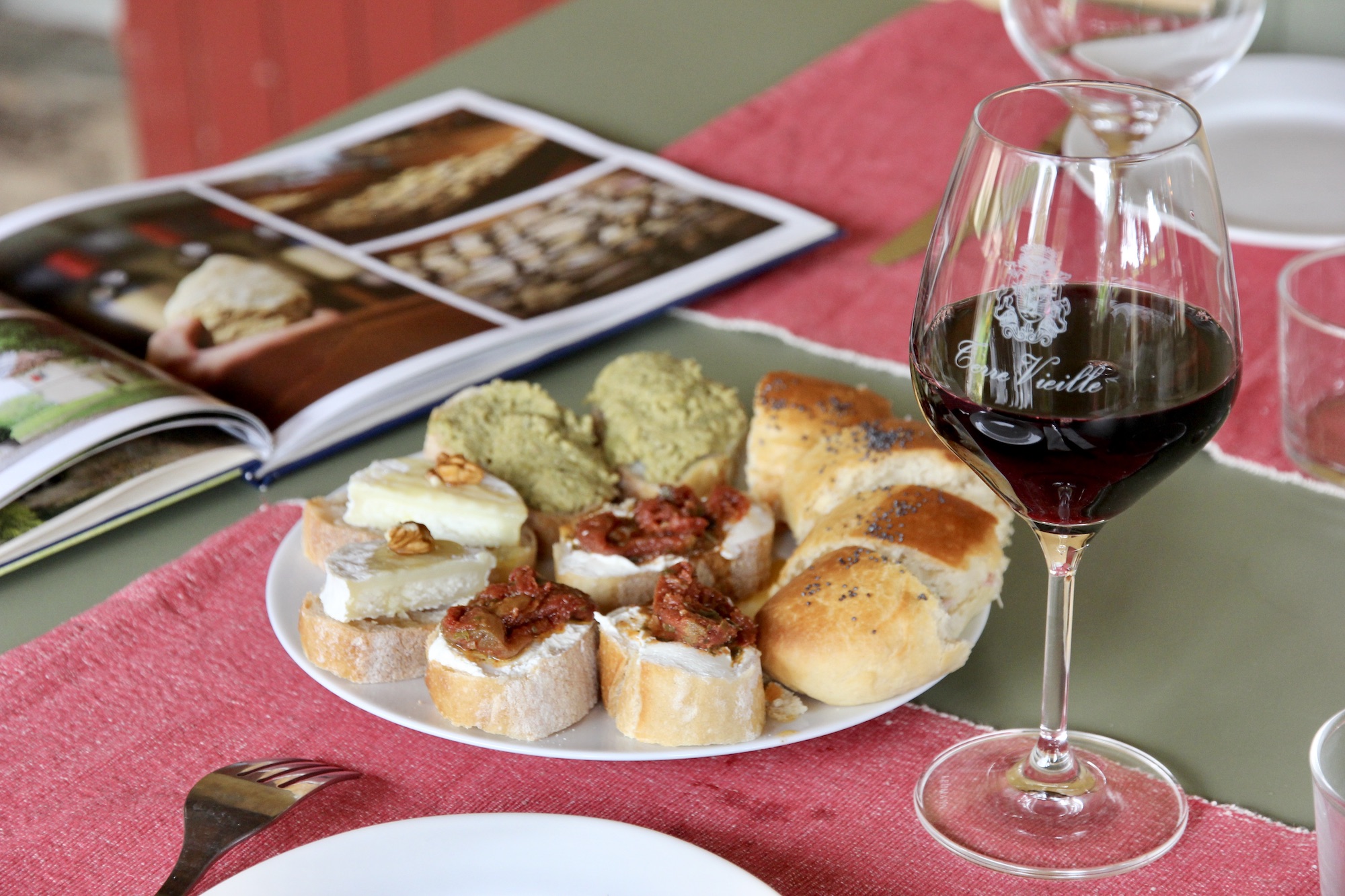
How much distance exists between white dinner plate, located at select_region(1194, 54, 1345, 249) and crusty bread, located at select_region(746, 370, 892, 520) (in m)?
0.57

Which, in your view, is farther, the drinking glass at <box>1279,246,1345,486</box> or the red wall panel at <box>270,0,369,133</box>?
the red wall panel at <box>270,0,369,133</box>

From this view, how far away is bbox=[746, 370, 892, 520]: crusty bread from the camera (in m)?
1.13

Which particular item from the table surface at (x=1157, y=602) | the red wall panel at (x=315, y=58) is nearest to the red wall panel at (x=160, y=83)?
the red wall panel at (x=315, y=58)

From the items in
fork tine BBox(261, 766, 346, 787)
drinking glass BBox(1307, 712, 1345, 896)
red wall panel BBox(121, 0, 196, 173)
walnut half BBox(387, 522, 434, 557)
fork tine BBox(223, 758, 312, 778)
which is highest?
drinking glass BBox(1307, 712, 1345, 896)

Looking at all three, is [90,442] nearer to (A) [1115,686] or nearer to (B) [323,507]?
(B) [323,507]

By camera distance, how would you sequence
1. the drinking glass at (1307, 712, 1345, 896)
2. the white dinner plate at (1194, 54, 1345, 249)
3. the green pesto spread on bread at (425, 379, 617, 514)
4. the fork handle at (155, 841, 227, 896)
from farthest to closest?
the white dinner plate at (1194, 54, 1345, 249)
the green pesto spread on bread at (425, 379, 617, 514)
the fork handle at (155, 841, 227, 896)
the drinking glass at (1307, 712, 1345, 896)

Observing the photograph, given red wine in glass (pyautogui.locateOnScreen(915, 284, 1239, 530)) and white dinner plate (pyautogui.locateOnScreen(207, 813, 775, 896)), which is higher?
red wine in glass (pyautogui.locateOnScreen(915, 284, 1239, 530))

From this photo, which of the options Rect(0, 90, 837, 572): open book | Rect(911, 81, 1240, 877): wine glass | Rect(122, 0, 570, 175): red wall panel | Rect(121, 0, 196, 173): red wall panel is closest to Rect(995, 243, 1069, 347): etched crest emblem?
Rect(911, 81, 1240, 877): wine glass

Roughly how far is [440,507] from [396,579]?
0.27ft

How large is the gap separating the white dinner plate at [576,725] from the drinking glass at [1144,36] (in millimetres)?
756

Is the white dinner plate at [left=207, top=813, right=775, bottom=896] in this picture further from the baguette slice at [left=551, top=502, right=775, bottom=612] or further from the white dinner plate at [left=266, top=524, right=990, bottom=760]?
the baguette slice at [left=551, top=502, right=775, bottom=612]

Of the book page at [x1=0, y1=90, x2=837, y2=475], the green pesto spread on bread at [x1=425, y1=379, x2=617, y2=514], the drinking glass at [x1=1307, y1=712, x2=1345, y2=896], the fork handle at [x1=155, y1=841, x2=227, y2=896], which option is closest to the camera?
the drinking glass at [x1=1307, y1=712, x2=1345, y2=896]

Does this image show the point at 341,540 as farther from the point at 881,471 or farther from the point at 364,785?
the point at 881,471

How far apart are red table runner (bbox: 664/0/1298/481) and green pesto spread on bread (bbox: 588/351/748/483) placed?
0.27 metres
